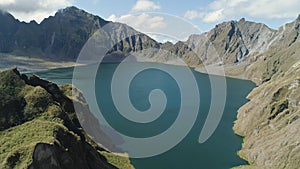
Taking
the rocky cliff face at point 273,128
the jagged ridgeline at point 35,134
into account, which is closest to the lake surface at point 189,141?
the rocky cliff face at point 273,128

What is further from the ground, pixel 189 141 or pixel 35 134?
pixel 35 134

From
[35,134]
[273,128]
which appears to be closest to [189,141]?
[273,128]

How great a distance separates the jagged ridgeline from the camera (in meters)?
51.7

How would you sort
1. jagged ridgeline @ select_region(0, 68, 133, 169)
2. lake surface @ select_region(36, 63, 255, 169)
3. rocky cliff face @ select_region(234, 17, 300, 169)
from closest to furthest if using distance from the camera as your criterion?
jagged ridgeline @ select_region(0, 68, 133, 169), rocky cliff face @ select_region(234, 17, 300, 169), lake surface @ select_region(36, 63, 255, 169)

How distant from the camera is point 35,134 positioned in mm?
57062

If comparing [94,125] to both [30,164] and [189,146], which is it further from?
[30,164]

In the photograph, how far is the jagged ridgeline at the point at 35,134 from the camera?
51.7 meters

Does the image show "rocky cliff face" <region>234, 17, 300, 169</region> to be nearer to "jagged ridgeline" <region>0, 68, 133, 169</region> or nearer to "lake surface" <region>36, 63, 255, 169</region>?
"lake surface" <region>36, 63, 255, 169</region>

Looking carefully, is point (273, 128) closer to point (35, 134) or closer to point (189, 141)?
point (189, 141)

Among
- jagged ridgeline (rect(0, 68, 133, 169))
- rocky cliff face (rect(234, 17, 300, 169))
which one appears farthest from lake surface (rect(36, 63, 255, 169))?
jagged ridgeline (rect(0, 68, 133, 169))

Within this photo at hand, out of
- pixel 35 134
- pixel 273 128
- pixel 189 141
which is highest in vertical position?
pixel 35 134

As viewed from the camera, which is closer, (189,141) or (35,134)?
(35,134)

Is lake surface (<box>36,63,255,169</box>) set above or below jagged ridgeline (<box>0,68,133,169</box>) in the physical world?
below

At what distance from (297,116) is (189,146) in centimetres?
3792
